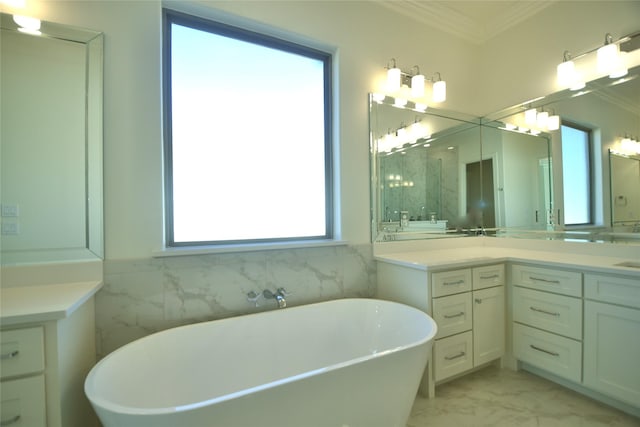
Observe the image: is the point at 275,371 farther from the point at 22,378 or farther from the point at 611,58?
the point at 611,58

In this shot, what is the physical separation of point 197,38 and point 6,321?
1.75 m

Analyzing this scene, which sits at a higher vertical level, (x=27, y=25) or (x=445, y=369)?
(x=27, y=25)

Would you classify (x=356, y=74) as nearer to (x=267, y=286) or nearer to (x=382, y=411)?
(x=267, y=286)

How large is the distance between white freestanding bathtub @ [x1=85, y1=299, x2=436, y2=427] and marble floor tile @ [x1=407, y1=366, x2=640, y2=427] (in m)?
0.43

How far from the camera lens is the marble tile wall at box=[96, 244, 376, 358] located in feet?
4.65

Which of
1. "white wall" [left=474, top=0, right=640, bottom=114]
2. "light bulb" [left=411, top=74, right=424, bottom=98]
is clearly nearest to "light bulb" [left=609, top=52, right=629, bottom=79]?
"white wall" [left=474, top=0, right=640, bottom=114]

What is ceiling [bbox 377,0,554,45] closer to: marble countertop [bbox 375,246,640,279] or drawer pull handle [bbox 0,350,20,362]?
marble countertop [bbox 375,246,640,279]

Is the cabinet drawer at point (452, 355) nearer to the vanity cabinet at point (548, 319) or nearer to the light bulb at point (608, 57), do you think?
the vanity cabinet at point (548, 319)

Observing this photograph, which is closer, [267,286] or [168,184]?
[168,184]

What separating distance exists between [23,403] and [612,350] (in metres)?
2.70

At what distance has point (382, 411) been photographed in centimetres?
118

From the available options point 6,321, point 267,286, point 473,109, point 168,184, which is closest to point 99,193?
point 168,184

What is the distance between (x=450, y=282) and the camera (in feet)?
5.70

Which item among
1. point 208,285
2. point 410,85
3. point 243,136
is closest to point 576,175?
point 410,85
